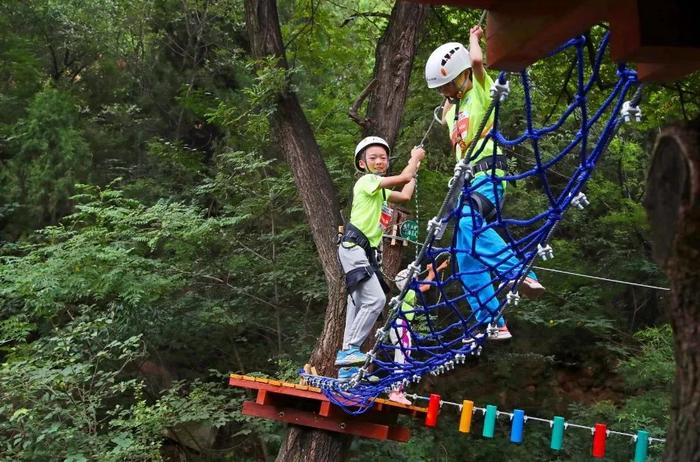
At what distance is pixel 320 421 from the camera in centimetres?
408

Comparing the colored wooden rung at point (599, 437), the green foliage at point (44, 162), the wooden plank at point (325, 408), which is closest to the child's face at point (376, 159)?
the wooden plank at point (325, 408)

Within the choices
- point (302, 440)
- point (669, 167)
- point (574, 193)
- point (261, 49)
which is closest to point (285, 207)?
point (261, 49)

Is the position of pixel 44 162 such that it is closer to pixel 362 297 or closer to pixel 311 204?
pixel 311 204

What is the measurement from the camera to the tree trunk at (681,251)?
136 centimetres

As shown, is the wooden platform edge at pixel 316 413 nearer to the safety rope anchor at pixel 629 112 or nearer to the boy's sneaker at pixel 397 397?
the boy's sneaker at pixel 397 397

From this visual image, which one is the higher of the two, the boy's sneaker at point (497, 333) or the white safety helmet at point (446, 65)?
the white safety helmet at point (446, 65)

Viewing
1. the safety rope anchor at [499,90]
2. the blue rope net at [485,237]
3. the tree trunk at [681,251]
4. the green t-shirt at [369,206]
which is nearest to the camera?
the tree trunk at [681,251]

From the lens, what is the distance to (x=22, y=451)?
4613 millimetres

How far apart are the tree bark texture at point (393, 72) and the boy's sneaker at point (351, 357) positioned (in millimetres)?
1281

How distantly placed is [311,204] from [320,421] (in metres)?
1.22

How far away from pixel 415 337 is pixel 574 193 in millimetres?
1006

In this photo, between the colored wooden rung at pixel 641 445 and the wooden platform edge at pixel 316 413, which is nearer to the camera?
the colored wooden rung at pixel 641 445

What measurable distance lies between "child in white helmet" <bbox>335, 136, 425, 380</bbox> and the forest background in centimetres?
94

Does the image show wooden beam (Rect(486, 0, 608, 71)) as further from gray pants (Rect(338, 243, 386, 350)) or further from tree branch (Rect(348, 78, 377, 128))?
tree branch (Rect(348, 78, 377, 128))
